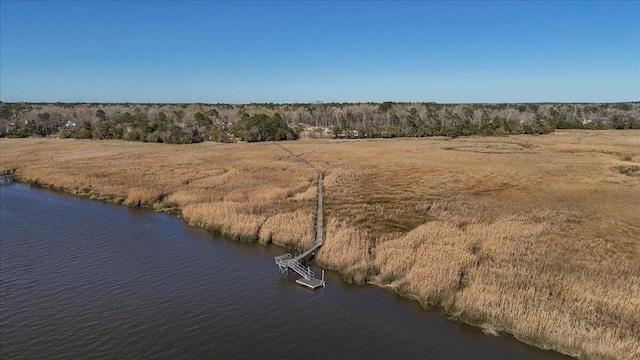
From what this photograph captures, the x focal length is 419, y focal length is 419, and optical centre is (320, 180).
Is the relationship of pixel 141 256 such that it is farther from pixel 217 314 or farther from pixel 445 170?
pixel 445 170

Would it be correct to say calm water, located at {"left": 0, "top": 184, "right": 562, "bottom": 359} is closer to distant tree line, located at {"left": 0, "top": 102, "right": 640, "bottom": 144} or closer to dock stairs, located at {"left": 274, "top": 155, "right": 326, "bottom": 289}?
dock stairs, located at {"left": 274, "top": 155, "right": 326, "bottom": 289}

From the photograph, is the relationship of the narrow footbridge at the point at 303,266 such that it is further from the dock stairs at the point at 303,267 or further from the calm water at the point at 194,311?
the calm water at the point at 194,311

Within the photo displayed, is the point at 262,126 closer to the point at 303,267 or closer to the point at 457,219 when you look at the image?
the point at 457,219

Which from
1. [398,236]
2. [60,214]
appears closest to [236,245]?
Answer: [398,236]

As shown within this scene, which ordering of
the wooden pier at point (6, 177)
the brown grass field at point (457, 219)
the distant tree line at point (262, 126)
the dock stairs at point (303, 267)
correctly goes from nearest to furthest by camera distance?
the brown grass field at point (457, 219)
the dock stairs at point (303, 267)
the wooden pier at point (6, 177)
the distant tree line at point (262, 126)

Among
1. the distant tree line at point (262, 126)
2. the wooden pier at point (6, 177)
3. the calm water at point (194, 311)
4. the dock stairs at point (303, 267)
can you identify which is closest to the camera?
the calm water at point (194, 311)

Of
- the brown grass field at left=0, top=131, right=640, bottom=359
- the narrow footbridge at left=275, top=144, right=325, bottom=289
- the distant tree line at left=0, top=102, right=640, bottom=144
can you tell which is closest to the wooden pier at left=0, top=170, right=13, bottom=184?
the brown grass field at left=0, top=131, right=640, bottom=359

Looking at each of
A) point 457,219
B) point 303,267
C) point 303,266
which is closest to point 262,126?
point 457,219

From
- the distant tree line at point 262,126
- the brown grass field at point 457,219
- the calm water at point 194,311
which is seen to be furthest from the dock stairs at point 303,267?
the distant tree line at point 262,126
